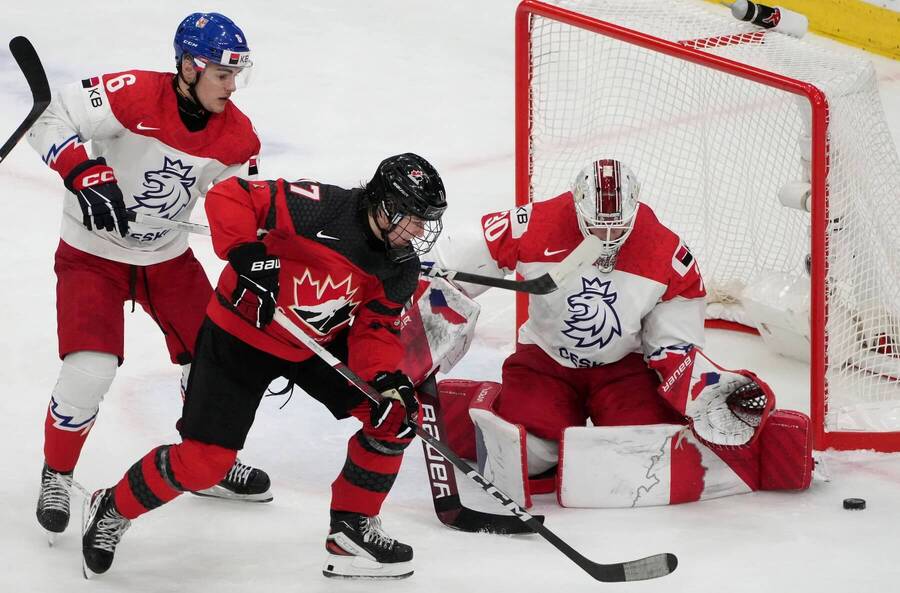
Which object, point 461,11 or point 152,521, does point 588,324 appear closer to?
point 152,521

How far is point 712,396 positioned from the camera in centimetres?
341

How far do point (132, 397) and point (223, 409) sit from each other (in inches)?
51.4

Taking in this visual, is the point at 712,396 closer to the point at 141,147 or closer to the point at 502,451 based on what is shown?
the point at 502,451

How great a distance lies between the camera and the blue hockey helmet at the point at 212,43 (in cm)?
298

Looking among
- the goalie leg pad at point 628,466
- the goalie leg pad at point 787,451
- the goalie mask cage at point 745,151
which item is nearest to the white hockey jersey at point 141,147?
the goalie leg pad at point 628,466

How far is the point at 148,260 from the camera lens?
10.3 feet

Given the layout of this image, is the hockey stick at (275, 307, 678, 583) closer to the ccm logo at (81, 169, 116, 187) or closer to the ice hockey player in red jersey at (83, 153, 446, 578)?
the ice hockey player in red jersey at (83, 153, 446, 578)

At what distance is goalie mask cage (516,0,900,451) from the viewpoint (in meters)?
3.55

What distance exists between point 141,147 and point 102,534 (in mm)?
866

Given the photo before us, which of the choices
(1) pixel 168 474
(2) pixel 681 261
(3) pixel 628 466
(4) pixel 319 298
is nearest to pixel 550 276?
(2) pixel 681 261

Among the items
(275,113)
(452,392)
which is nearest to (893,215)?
(452,392)

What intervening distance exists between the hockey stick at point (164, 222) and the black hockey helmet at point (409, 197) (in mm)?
550

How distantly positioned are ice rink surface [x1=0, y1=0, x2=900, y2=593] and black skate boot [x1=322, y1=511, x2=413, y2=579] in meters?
0.03

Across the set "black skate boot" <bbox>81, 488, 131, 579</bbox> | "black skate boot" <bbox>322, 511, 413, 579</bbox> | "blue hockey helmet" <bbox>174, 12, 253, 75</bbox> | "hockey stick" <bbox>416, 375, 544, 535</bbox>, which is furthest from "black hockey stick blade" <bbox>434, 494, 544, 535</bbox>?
"blue hockey helmet" <bbox>174, 12, 253, 75</bbox>
